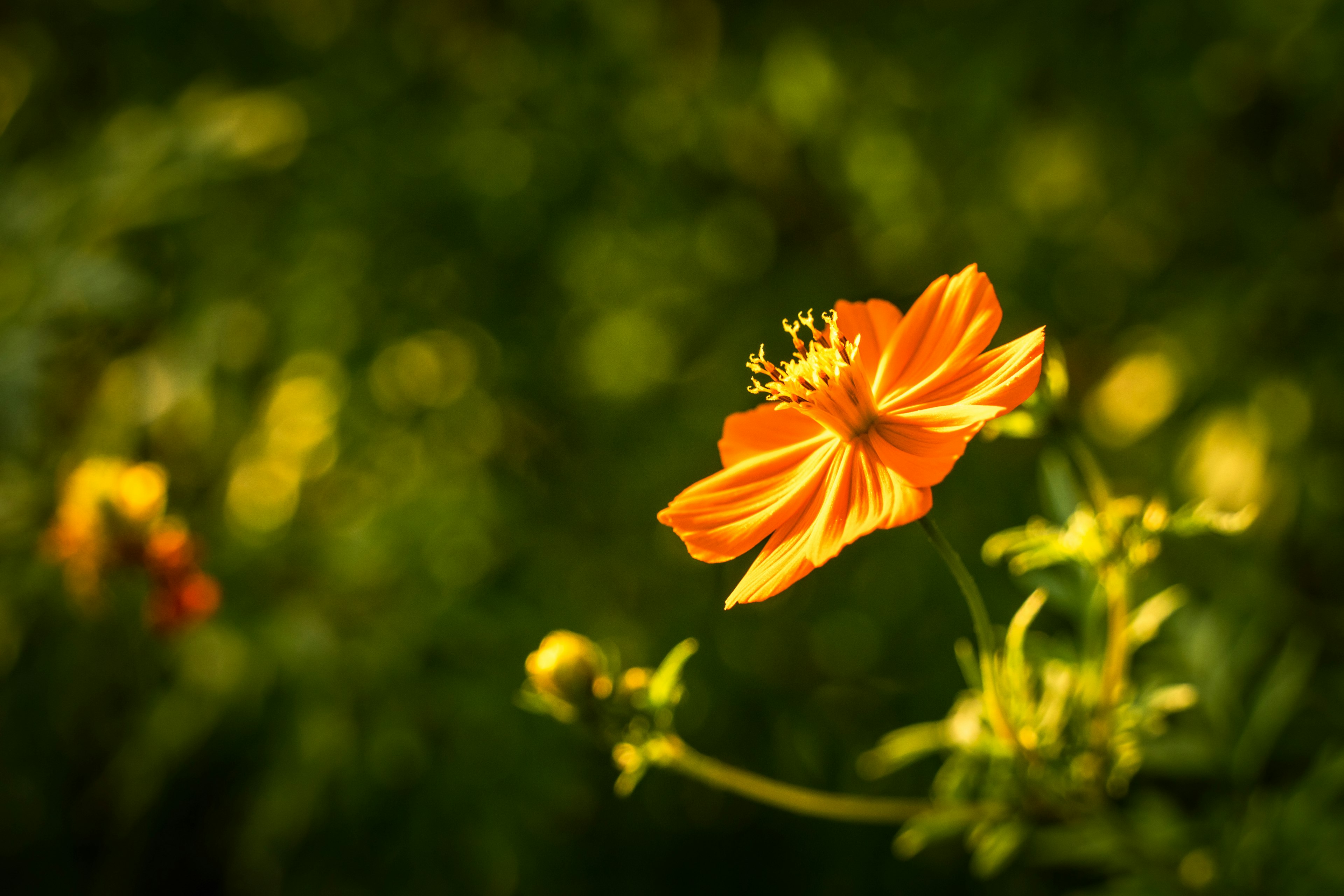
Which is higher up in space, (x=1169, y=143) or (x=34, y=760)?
(x=1169, y=143)

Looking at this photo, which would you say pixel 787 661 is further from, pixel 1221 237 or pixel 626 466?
pixel 1221 237

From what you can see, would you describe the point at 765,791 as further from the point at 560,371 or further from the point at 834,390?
the point at 560,371

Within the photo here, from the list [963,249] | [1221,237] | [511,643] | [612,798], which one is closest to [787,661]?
[612,798]

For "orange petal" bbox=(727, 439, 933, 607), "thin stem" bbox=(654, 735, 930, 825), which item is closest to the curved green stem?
"orange petal" bbox=(727, 439, 933, 607)

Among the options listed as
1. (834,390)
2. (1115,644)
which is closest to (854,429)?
(834,390)

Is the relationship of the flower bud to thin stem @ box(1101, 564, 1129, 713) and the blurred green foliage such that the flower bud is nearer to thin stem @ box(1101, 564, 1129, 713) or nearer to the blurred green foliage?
thin stem @ box(1101, 564, 1129, 713)

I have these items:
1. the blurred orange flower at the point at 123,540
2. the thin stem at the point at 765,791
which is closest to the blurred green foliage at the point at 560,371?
the blurred orange flower at the point at 123,540

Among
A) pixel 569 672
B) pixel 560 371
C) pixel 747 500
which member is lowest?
pixel 569 672
